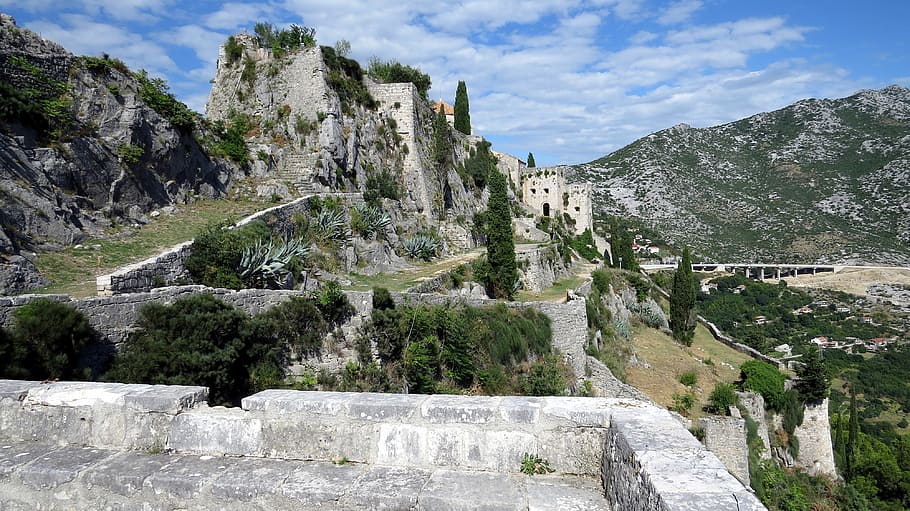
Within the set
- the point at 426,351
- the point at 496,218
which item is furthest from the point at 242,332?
the point at 496,218

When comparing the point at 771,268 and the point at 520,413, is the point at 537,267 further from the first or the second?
the point at 771,268

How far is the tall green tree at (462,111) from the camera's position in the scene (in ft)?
137

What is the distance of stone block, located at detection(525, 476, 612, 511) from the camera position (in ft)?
9.40

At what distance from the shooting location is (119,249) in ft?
40.1

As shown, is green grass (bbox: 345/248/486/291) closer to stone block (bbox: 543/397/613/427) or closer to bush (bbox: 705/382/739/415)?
bush (bbox: 705/382/739/415)

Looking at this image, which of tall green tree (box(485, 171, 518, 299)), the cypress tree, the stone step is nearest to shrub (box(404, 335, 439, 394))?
the stone step

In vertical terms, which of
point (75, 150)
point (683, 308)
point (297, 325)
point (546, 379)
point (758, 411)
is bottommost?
point (758, 411)

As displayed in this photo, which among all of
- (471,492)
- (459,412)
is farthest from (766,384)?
(471,492)

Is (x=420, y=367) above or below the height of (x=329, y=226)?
below

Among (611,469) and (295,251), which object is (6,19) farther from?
(611,469)

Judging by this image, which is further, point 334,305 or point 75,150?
point 75,150

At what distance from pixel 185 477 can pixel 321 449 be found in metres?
0.81

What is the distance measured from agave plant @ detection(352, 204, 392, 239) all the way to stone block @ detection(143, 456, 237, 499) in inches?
624

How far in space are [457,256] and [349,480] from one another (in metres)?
21.8
